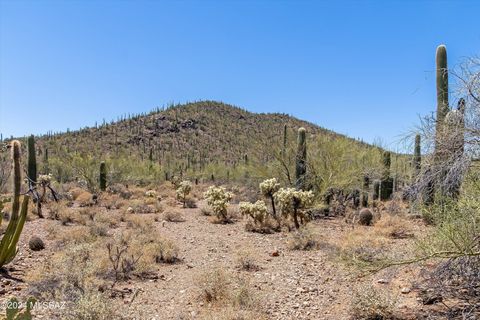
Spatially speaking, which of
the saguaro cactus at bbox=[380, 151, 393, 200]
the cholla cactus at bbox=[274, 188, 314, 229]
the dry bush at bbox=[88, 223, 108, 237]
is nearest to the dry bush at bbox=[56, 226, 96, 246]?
the dry bush at bbox=[88, 223, 108, 237]

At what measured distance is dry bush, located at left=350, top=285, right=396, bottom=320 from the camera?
529 cm

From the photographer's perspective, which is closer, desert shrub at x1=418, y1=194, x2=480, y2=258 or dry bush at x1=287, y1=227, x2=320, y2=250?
desert shrub at x1=418, y1=194, x2=480, y2=258

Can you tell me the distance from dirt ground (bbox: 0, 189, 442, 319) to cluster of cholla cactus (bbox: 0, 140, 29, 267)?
973 mm

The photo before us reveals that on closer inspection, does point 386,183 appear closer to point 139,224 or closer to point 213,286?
point 139,224

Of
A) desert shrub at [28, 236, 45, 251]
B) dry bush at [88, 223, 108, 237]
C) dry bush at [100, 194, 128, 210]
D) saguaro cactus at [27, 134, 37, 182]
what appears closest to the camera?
desert shrub at [28, 236, 45, 251]

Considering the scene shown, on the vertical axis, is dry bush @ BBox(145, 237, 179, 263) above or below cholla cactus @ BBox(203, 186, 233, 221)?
below

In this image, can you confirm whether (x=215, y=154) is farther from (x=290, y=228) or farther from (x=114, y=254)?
(x=114, y=254)

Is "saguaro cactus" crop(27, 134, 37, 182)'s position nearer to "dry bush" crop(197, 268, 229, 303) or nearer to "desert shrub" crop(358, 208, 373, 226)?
"dry bush" crop(197, 268, 229, 303)

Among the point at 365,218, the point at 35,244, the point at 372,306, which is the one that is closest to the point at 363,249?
the point at 372,306

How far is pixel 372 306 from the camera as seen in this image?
17.5 ft

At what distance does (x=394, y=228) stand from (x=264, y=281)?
18.1 ft

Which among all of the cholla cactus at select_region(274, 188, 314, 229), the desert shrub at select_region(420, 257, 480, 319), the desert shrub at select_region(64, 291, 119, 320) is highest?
the cholla cactus at select_region(274, 188, 314, 229)

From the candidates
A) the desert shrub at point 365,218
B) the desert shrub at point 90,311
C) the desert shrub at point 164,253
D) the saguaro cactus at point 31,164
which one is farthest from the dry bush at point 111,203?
the desert shrub at point 90,311

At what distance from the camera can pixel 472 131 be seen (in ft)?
15.1
